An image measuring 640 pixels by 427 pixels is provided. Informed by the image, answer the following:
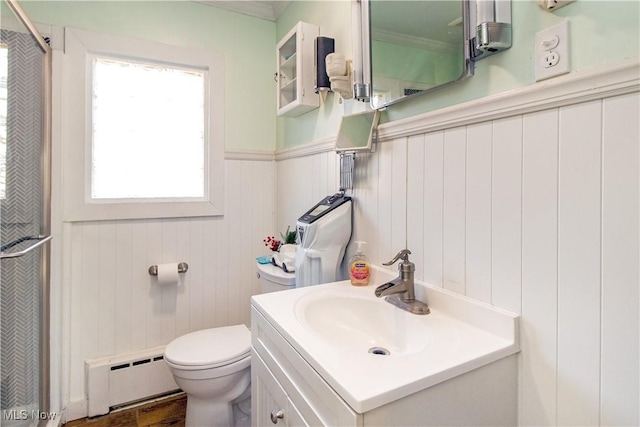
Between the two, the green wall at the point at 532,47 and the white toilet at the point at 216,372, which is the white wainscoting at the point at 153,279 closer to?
the white toilet at the point at 216,372

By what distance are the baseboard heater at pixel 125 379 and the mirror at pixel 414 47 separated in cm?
174

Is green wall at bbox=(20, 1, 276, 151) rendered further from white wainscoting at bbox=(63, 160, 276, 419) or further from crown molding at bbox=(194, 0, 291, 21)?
white wainscoting at bbox=(63, 160, 276, 419)

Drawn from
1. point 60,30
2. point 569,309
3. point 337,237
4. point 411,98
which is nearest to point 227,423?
point 337,237

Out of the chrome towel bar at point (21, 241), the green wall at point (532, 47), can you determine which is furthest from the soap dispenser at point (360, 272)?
the chrome towel bar at point (21, 241)

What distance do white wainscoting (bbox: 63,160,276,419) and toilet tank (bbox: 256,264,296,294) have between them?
0.50m

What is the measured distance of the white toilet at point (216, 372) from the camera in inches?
58.1

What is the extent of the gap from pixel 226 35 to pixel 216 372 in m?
1.82

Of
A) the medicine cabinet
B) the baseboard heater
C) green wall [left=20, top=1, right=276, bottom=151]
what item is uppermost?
green wall [left=20, top=1, right=276, bottom=151]

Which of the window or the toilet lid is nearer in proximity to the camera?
the toilet lid

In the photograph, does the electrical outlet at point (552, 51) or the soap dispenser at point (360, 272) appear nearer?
the electrical outlet at point (552, 51)

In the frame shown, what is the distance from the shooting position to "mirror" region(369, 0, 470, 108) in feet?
3.27

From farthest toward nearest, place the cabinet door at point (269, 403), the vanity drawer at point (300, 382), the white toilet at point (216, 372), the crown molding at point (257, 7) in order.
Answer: the crown molding at point (257, 7), the white toilet at point (216, 372), the cabinet door at point (269, 403), the vanity drawer at point (300, 382)

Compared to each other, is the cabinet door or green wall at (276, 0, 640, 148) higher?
green wall at (276, 0, 640, 148)

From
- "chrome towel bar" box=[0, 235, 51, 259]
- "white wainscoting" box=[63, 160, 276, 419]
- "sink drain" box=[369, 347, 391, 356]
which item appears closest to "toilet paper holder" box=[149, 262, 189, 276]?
"white wainscoting" box=[63, 160, 276, 419]
